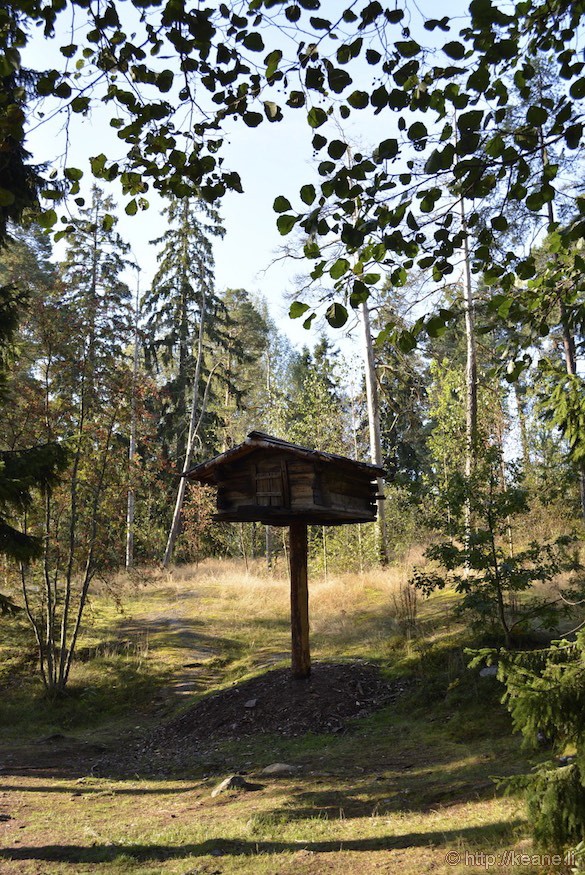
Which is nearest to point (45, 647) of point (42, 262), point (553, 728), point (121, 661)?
point (121, 661)

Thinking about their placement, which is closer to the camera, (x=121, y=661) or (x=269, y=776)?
(x=269, y=776)

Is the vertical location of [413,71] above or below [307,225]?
above

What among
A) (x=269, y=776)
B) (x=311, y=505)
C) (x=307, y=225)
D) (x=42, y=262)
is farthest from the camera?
(x=42, y=262)

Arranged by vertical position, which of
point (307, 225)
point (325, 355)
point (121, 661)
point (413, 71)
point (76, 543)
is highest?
point (325, 355)

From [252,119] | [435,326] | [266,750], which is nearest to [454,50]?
[252,119]

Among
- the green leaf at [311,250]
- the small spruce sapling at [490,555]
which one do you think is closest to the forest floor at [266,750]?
the small spruce sapling at [490,555]

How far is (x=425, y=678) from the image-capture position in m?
9.66

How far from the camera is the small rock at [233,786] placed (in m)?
6.75

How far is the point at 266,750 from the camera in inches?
326

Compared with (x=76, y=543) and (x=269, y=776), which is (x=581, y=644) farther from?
(x=76, y=543)

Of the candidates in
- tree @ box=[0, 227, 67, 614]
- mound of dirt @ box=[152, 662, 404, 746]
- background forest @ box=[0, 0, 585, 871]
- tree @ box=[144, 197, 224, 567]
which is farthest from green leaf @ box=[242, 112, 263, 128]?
tree @ box=[144, 197, 224, 567]

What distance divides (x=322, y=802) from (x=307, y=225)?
5.31 meters

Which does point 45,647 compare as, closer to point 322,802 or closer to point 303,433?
point 322,802

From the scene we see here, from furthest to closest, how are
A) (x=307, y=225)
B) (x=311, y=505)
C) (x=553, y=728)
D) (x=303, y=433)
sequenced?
1. (x=303, y=433)
2. (x=311, y=505)
3. (x=553, y=728)
4. (x=307, y=225)
